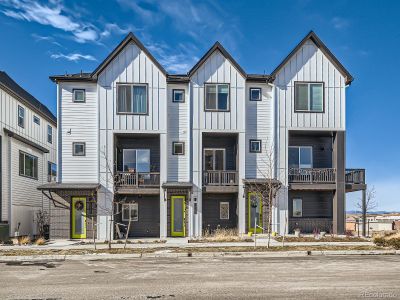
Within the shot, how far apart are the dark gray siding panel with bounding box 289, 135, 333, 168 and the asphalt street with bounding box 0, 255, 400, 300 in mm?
11914

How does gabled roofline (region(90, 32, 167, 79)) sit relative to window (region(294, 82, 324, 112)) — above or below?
above

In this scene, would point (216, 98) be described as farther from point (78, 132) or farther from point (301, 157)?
point (78, 132)

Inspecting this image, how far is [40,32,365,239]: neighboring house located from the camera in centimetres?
2436

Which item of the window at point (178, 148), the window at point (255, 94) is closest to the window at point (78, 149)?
the window at point (178, 148)

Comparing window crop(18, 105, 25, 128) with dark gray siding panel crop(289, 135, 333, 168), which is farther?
window crop(18, 105, 25, 128)

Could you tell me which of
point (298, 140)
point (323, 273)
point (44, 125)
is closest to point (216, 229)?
point (298, 140)

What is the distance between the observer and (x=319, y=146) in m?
27.2

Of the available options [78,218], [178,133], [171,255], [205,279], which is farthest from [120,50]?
[205,279]

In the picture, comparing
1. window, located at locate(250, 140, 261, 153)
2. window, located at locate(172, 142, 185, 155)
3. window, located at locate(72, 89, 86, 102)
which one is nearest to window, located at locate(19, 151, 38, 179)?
window, located at locate(72, 89, 86, 102)

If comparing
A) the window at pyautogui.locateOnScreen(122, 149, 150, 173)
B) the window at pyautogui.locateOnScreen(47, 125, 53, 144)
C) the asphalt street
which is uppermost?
the window at pyautogui.locateOnScreen(47, 125, 53, 144)

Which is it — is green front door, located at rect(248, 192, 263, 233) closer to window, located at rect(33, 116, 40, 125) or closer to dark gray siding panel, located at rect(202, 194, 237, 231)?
dark gray siding panel, located at rect(202, 194, 237, 231)

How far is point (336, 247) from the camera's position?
61.9 ft

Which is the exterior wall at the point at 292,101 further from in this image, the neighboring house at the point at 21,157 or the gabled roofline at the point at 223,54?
the neighboring house at the point at 21,157

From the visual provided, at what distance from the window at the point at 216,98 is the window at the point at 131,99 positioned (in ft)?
13.4
